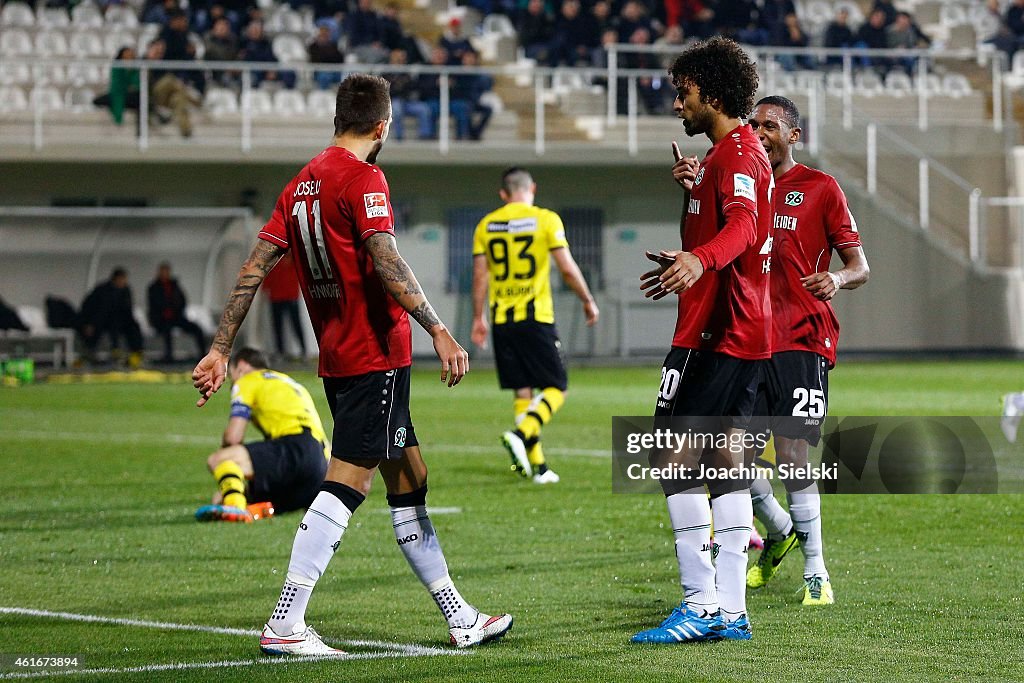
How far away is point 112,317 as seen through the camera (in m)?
26.4

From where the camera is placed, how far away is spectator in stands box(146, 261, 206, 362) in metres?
26.7

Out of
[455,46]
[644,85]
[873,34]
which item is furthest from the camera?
[873,34]

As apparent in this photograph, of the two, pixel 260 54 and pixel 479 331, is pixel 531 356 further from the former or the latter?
pixel 260 54

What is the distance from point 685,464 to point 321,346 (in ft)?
4.76

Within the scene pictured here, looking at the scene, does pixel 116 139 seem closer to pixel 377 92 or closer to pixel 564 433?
pixel 564 433

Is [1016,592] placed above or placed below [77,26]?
below

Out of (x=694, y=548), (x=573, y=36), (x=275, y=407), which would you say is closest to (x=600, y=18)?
(x=573, y=36)

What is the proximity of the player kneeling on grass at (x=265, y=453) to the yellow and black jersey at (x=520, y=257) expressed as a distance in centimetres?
264

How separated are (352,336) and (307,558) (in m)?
0.83

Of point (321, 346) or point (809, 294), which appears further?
point (809, 294)

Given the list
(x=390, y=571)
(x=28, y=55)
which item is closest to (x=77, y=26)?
(x=28, y=55)

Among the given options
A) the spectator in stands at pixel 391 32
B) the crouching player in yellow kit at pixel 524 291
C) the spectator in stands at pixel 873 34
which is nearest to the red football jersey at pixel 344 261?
the crouching player in yellow kit at pixel 524 291

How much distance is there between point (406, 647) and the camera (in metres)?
5.94

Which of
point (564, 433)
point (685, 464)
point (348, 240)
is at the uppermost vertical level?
point (348, 240)
